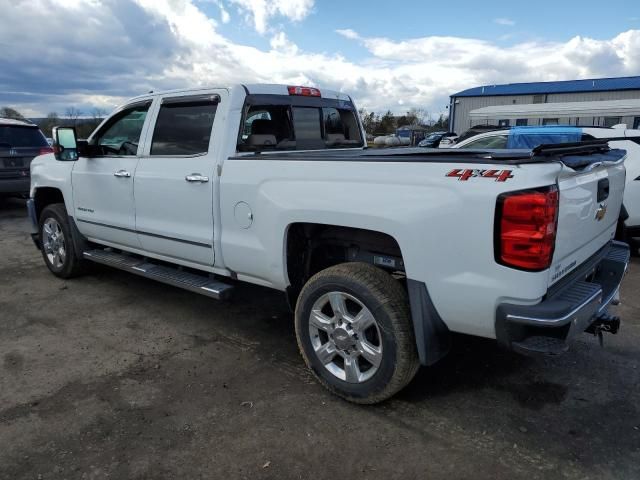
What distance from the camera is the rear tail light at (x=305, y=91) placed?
440cm

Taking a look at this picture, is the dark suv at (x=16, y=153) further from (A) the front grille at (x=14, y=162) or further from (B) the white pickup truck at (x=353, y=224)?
(B) the white pickup truck at (x=353, y=224)

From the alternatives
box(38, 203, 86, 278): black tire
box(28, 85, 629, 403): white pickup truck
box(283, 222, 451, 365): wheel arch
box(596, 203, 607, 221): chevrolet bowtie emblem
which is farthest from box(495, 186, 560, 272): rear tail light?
box(38, 203, 86, 278): black tire

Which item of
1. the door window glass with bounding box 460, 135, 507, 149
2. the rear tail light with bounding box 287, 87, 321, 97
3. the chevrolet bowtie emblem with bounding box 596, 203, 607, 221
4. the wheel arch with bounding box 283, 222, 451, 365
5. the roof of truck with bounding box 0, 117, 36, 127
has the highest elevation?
the roof of truck with bounding box 0, 117, 36, 127

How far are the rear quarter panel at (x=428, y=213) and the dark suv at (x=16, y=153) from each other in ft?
27.4

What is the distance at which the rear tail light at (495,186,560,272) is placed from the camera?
2.35 m

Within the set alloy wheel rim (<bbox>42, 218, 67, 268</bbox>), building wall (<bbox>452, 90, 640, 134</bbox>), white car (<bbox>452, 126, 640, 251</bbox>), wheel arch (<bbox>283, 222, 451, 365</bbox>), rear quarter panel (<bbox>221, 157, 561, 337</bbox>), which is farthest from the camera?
building wall (<bbox>452, 90, 640, 134</bbox>)

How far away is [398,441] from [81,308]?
3.47 m

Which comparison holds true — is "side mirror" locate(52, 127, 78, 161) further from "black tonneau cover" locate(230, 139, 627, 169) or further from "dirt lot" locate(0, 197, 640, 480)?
"black tonneau cover" locate(230, 139, 627, 169)

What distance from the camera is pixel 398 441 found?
2799 millimetres

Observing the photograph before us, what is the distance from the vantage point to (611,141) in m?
6.64

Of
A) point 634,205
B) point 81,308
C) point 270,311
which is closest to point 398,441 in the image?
point 270,311

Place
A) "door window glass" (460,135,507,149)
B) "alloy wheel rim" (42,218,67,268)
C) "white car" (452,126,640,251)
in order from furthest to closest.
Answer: "door window glass" (460,135,507,149), "white car" (452,126,640,251), "alloy wheel rim" (42,218,67,268)

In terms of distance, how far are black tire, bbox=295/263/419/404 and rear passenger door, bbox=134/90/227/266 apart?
1.17 metres

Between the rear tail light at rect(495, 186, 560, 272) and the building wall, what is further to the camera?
the building wall
